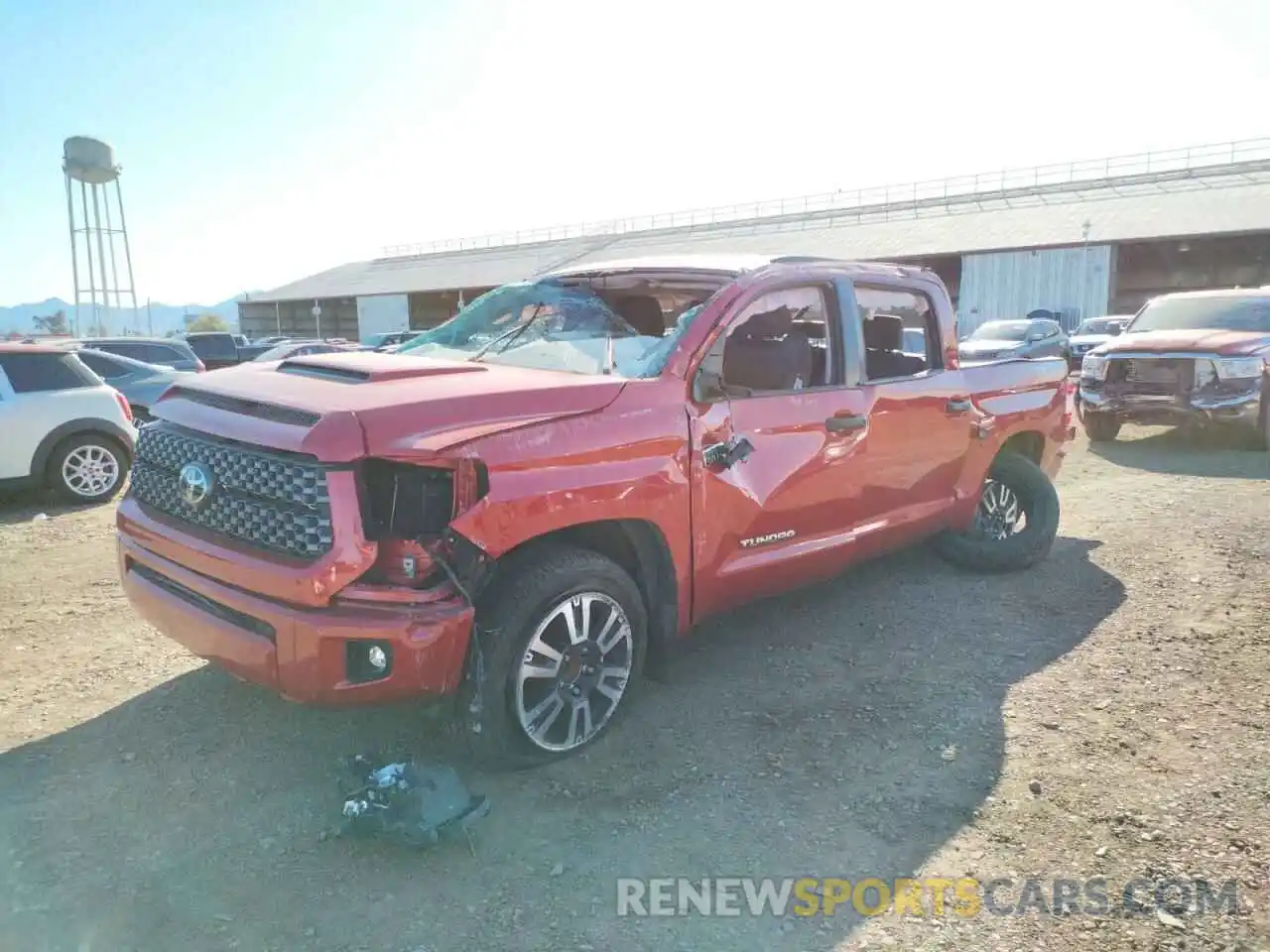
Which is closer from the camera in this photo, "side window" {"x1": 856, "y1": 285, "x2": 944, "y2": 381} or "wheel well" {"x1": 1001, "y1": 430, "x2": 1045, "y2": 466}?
"side window" {"x1": 856, "y1": 285, "x2": 944, "y2": 381}

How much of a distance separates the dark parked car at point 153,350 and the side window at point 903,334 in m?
12.1

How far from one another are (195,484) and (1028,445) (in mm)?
5164

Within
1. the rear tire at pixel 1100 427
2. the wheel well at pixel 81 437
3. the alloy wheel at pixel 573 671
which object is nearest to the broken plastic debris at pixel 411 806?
the alloy wheel at pixel 573 671

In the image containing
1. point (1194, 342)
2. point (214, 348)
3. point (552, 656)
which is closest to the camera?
point (552, 656)

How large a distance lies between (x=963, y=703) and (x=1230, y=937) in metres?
1.51

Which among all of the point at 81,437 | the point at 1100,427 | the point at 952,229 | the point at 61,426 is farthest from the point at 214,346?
the point at 952,229

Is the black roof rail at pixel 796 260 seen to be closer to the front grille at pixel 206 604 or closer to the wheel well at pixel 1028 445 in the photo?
the wheel well at pixel 1028 445

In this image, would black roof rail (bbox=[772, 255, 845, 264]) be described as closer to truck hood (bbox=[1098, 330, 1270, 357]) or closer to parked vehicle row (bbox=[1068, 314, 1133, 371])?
truck hood (bbox=[1098, 330, 1270, 357])

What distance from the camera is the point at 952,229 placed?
41.0 metres

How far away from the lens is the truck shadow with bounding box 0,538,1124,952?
2.62 meters

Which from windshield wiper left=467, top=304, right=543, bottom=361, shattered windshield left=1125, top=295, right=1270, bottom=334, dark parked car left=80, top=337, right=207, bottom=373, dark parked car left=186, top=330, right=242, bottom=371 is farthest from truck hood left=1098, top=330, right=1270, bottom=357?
dark parked car left=186, top=330, right=242, bottom=371

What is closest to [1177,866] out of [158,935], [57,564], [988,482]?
[158,935]

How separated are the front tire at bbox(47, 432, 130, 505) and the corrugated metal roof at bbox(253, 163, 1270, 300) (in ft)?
65.4

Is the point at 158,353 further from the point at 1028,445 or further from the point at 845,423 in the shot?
the point at 845,423
